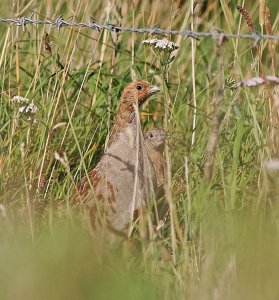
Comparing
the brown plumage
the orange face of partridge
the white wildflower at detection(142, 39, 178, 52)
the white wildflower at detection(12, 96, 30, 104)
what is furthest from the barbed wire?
the brown plumage

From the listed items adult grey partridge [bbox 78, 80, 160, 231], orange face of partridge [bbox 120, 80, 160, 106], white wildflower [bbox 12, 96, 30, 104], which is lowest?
adult grey partridge [bbox 78, 80, 160, 231]

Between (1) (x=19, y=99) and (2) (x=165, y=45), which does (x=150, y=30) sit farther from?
→ (1) (x=19, y=99)

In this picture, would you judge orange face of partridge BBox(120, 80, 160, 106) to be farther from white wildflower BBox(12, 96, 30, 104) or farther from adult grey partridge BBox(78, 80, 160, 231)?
white wildflower BBox(12, 96, 30, 104)

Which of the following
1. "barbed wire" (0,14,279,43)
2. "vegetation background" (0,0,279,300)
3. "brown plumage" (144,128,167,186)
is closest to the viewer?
"vegetation background" (0,0,279,300)

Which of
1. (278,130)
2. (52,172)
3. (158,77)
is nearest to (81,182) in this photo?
(52,172)

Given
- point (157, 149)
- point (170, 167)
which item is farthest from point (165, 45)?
point (157, 149)

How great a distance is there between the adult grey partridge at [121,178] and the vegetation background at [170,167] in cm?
18

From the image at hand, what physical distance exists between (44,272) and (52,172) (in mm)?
2019

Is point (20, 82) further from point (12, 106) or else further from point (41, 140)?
point (41, 140)

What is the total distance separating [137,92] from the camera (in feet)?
17.5

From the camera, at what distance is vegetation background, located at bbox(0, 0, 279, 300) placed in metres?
3.50

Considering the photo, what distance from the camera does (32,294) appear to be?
10.9ft

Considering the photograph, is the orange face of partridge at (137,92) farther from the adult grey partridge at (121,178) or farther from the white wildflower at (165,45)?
the white wildflower at (165,45)

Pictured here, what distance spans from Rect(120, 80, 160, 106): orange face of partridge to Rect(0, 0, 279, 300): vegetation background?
4.4 inches
